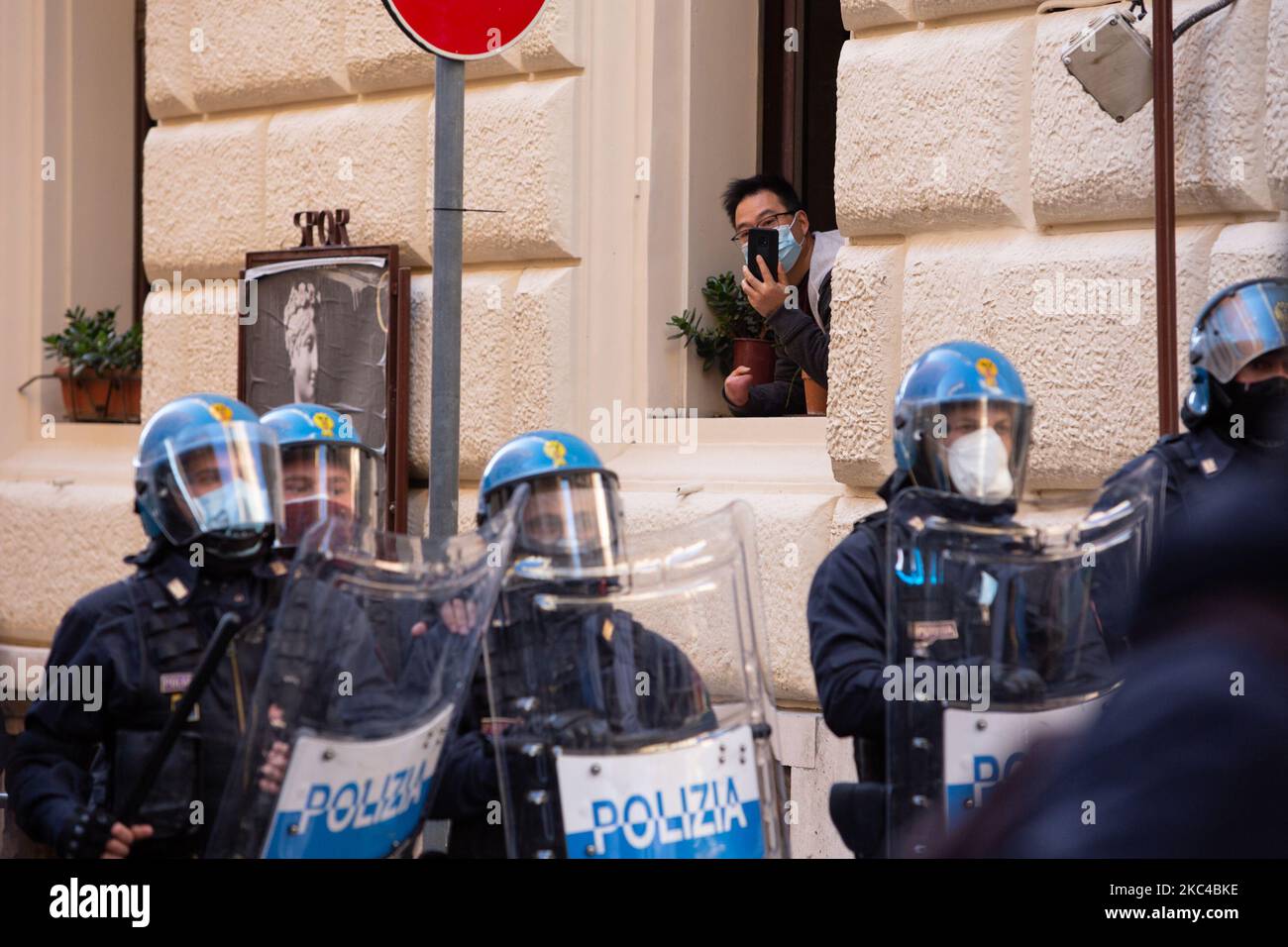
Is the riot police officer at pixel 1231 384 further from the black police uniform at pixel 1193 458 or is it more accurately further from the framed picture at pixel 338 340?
the framed picture at pixel 338 340

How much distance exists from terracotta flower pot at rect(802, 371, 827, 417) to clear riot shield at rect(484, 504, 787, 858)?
3.03 meters

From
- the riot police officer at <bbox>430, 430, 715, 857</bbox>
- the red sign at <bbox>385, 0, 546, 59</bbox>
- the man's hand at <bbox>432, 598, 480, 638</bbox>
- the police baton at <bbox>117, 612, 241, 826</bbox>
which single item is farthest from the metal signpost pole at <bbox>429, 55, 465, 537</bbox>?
the man's hand at <bbox>432, 598, 480, 638</bbox>

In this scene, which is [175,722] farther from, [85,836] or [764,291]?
[764,291]

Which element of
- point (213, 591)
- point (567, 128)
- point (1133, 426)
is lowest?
point (213, 591)

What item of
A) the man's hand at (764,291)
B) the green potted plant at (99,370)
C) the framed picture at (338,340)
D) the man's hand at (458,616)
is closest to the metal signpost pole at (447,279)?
the man's hand at (458,616)

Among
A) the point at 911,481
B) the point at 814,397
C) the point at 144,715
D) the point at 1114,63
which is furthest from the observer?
the point at 814,397

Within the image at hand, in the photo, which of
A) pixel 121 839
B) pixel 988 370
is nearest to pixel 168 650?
pixel 121 839

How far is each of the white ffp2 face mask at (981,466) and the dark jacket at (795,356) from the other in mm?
2084

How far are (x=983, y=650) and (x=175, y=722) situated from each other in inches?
61.4

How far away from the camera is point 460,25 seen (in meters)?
4.25

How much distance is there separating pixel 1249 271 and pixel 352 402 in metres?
3.49

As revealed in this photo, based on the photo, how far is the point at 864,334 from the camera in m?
5.66
